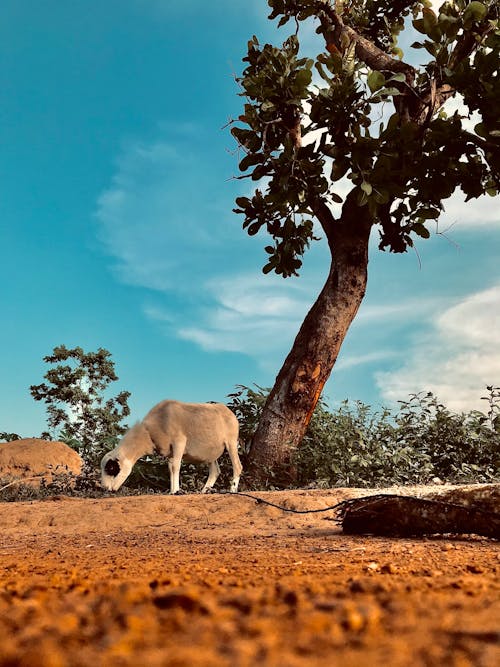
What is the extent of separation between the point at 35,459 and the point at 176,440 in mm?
4306

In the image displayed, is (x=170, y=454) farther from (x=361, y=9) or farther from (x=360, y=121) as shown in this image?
(x=361, y=9)

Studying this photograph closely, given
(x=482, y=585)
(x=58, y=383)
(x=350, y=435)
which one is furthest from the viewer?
(x=58, y=383)

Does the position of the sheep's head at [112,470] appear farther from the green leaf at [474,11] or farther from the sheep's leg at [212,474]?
the green leaf at [474,11]

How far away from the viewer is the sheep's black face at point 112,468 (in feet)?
31.0

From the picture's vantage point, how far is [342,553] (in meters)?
4.04

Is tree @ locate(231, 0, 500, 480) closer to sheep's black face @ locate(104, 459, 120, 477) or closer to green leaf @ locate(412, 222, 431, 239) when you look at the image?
green leaf @ locate(412, 222, 431, 239)

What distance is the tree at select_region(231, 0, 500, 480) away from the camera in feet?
33.2

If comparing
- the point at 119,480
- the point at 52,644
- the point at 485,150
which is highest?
the point at 485,150

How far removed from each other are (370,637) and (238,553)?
2959 millimetres

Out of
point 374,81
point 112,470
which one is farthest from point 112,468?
point 374,81

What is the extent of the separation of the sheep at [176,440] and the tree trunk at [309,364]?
28.3 inches

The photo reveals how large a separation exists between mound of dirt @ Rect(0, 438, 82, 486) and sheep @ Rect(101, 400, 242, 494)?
2.88 meters

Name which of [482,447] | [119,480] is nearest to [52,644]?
[119,480]

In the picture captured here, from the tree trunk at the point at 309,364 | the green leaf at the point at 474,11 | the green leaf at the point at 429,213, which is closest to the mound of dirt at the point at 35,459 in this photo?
the tree trunk at the point at 309,364
